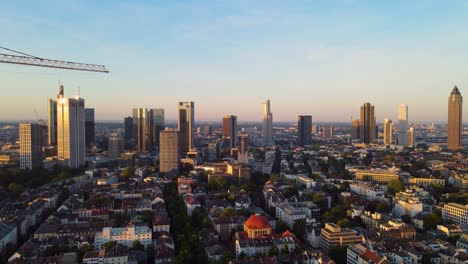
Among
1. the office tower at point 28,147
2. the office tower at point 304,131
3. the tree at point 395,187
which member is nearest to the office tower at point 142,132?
the office tower at point 28,147

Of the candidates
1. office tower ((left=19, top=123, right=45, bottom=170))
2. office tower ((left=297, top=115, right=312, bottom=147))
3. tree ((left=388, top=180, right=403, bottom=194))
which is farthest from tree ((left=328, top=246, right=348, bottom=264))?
office tower ((left=297, top=115, right=312, bottom=147))

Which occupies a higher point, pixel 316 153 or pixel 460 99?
pixel 460 99

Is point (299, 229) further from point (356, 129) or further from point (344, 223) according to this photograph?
point (356, 129)

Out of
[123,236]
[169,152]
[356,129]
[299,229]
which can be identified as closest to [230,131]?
[356,129]

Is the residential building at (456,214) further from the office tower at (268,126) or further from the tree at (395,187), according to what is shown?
Answer: the office tower at (268,126)

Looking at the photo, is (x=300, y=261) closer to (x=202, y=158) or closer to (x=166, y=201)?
(x=166, y=201)

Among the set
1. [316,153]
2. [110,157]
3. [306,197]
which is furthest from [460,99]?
[110,157]

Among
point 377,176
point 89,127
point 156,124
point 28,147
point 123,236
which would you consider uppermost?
point 156,124
